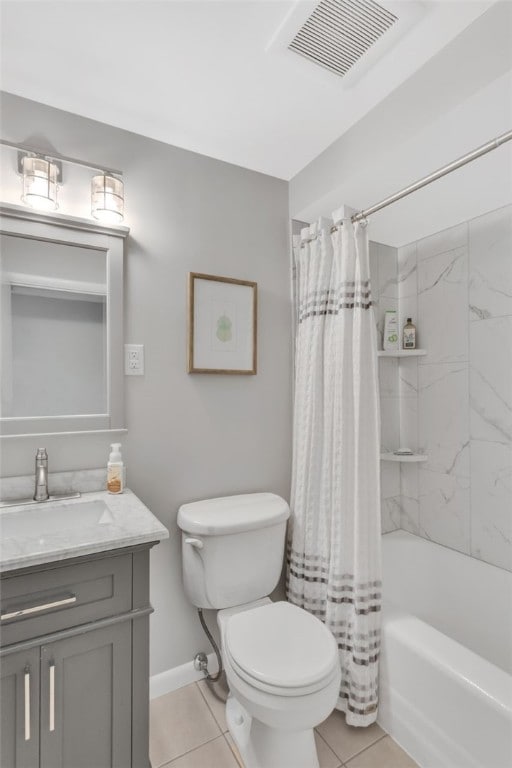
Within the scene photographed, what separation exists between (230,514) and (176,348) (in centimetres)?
74

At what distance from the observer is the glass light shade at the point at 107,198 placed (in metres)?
1.47

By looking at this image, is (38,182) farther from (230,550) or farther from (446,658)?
(446,658)

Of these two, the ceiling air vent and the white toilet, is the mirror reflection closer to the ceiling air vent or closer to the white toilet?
the white toilet

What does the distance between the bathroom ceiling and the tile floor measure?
2.28m

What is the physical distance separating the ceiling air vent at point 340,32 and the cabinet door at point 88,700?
1810 millimetres

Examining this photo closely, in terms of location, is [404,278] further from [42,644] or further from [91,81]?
[42,644]

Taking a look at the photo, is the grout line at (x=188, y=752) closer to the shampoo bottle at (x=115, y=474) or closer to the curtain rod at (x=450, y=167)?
the shampoo bottle at (x=115, y=474)

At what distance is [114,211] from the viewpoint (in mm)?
1491

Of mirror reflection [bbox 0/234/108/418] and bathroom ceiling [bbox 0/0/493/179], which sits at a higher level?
bathroom ceiling [bbox 0/0/493/179]

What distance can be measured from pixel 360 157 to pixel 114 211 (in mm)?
989

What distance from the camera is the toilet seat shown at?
113cm

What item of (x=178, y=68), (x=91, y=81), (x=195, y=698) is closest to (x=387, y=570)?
(x=195, y=698)

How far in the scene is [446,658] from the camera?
1272 millimetres

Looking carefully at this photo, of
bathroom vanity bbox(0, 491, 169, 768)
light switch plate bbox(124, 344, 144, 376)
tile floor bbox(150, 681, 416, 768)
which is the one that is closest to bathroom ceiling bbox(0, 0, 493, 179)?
light switch plate bbox(124, 344, 144, 376)
